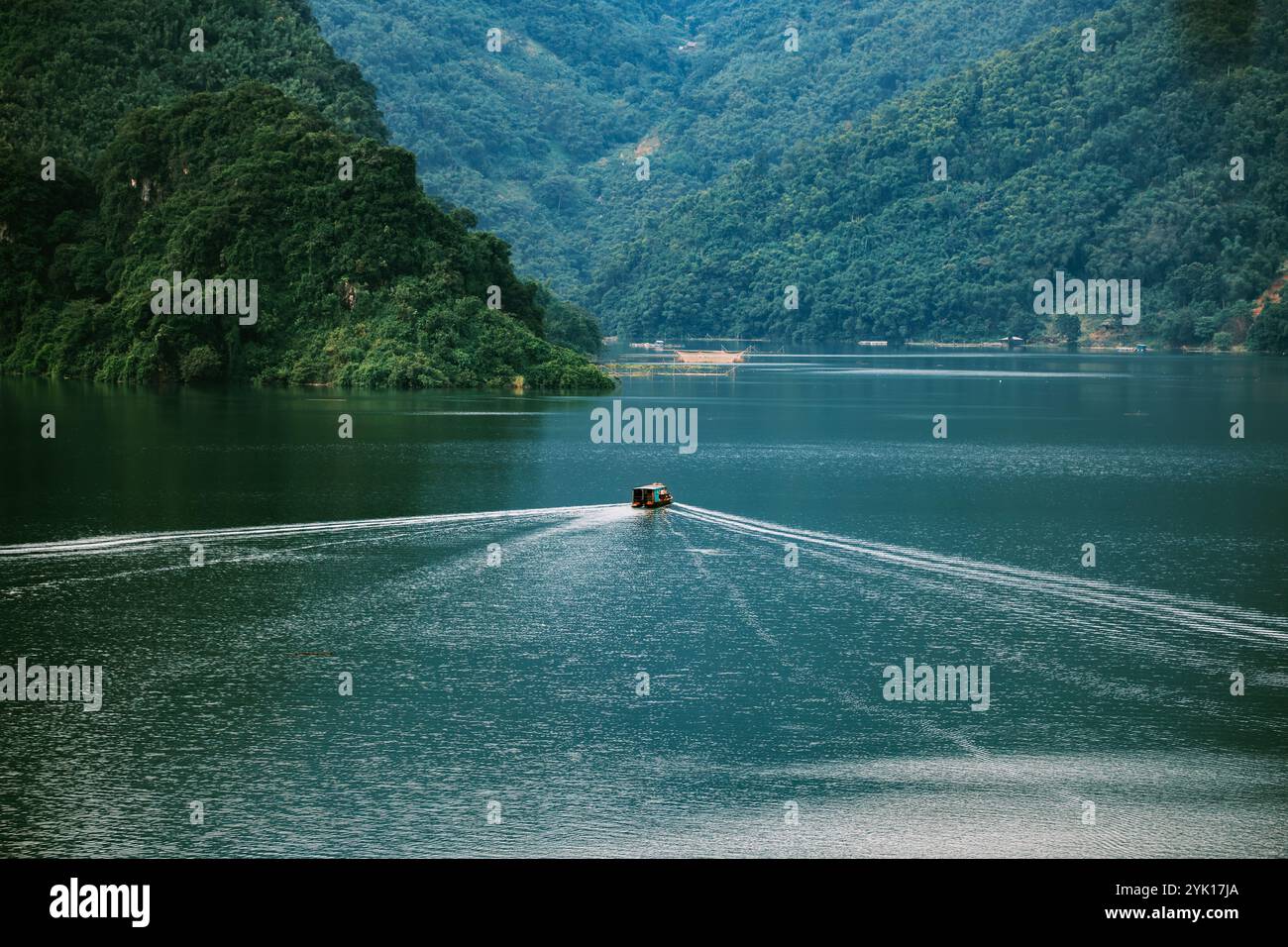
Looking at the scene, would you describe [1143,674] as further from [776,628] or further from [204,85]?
[204,85]

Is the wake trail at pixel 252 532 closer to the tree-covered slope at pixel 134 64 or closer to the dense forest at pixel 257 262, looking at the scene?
the dense forest at pixel 257 262

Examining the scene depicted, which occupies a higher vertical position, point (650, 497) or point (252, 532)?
point (650, 497)

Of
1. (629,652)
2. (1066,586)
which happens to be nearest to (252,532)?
(629,652)

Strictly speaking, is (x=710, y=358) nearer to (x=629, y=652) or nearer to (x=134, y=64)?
(x=134, y=64)

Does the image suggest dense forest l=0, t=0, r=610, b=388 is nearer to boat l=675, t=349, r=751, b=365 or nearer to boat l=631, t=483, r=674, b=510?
boat l=675, t=349, r=751, b=365

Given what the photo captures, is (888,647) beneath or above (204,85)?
beneath
